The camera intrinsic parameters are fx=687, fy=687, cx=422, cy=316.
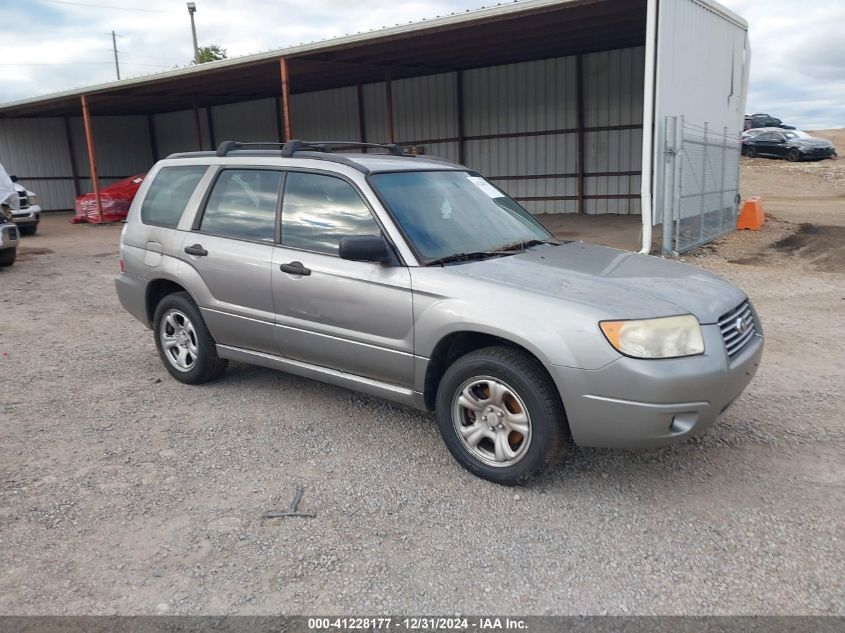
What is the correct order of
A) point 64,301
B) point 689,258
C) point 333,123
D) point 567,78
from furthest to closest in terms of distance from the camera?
point 333,123, point 567,78, point 689,258, point 64,301

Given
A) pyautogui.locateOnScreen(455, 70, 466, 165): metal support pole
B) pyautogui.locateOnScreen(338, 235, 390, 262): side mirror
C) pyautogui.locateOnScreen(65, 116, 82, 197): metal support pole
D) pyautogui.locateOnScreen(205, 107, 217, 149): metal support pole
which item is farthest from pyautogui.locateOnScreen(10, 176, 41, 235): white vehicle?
pyautogui.locateOnScreen(338, 235, 390, 262): side mirror

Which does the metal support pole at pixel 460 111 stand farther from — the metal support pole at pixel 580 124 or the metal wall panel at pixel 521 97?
the metal support pole at pixel 580 124

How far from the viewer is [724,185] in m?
13.9

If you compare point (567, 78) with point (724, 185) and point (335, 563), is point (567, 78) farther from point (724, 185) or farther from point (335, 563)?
point (335, 563)

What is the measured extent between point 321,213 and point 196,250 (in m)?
1.19

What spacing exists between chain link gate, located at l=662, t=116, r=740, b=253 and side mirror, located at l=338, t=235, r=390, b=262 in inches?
325

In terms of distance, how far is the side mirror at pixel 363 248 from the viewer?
12.7 ft

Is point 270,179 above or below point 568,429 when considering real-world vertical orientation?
above

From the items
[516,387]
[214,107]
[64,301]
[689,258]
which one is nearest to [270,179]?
[516,387]

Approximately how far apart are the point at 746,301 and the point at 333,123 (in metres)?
21.9

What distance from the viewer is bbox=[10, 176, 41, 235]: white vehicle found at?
656 inches

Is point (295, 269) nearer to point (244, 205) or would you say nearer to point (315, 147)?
point (244, 205)

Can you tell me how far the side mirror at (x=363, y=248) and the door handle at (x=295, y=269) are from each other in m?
0.52

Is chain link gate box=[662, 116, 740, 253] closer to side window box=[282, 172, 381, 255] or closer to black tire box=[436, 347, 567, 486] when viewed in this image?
side window box=[282, 172, 381, 255]
